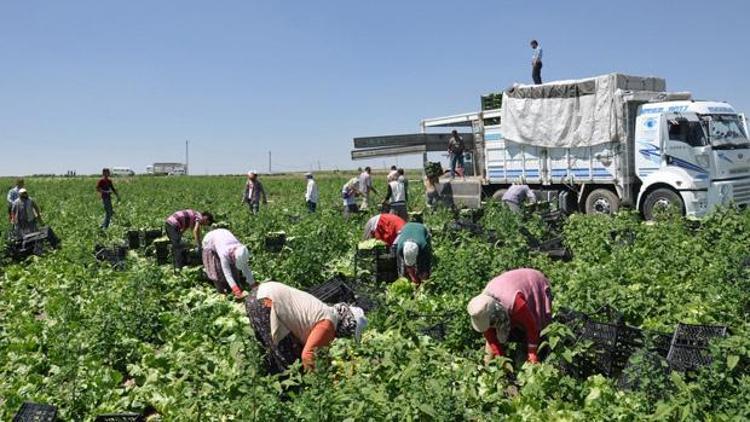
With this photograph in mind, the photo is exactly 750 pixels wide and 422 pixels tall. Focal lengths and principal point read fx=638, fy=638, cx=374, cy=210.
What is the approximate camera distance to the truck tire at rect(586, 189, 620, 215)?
579 inches

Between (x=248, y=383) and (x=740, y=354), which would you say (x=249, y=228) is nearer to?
(x=248, y=383)

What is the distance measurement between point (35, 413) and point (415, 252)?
→ 4759 mm

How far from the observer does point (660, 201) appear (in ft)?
45.1

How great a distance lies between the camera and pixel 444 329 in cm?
616

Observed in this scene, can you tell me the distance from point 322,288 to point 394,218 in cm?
227

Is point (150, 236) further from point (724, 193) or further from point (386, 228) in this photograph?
point (724, 193)

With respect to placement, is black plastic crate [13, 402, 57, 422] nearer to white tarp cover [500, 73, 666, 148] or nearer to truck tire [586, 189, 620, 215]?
truck tire [586, 189, 620, 215]

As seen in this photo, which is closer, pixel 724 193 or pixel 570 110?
Answer: pixel 724 193

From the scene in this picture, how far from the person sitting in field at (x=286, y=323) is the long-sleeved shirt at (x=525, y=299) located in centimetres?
139

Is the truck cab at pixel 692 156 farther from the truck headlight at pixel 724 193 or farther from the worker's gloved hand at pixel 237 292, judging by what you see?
the worker's gloved hand at pixel 237 292

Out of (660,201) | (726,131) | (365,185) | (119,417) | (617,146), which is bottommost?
(119,417)

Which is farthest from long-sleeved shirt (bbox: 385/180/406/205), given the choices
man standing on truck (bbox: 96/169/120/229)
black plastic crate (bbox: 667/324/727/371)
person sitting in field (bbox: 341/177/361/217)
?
black plastic crate (bbox: 667/324/727/371)

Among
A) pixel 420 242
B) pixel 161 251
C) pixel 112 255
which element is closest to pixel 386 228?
pixel 420 242

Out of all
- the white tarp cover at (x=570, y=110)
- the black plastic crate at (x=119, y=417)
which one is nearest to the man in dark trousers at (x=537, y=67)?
the white tarp cover at (x=570, y=110)
